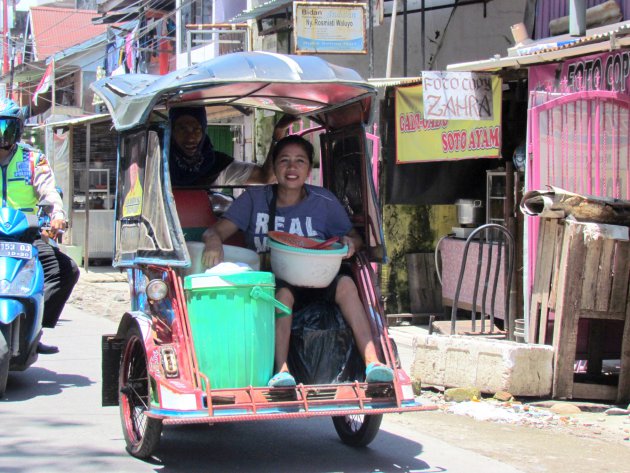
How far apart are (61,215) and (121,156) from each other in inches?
76.2

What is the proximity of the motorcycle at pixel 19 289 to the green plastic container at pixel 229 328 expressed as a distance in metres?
2.54

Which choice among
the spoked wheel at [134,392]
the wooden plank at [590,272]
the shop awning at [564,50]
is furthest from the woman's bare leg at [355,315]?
the shop awning at [564,50]

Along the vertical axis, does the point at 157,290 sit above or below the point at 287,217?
below

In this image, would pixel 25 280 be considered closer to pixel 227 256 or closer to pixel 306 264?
pixel 227 256

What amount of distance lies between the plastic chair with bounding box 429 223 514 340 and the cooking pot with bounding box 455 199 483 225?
0.25 metres

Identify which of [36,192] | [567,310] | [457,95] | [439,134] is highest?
[457,95]

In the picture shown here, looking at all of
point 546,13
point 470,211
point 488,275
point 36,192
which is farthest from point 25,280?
point 546,13

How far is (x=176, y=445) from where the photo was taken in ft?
20.0

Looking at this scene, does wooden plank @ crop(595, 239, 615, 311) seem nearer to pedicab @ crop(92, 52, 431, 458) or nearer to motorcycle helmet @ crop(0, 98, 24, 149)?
pedicab @ crop(92, 52, 431, 458)

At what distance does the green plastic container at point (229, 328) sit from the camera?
16.9 ft

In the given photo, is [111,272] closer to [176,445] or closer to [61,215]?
[61,215]

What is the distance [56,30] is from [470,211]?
34.5 m

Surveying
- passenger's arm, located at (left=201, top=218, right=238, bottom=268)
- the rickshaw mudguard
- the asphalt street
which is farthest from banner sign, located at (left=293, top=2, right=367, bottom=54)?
the rickshaw mudguard

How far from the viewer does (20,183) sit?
7949mm
